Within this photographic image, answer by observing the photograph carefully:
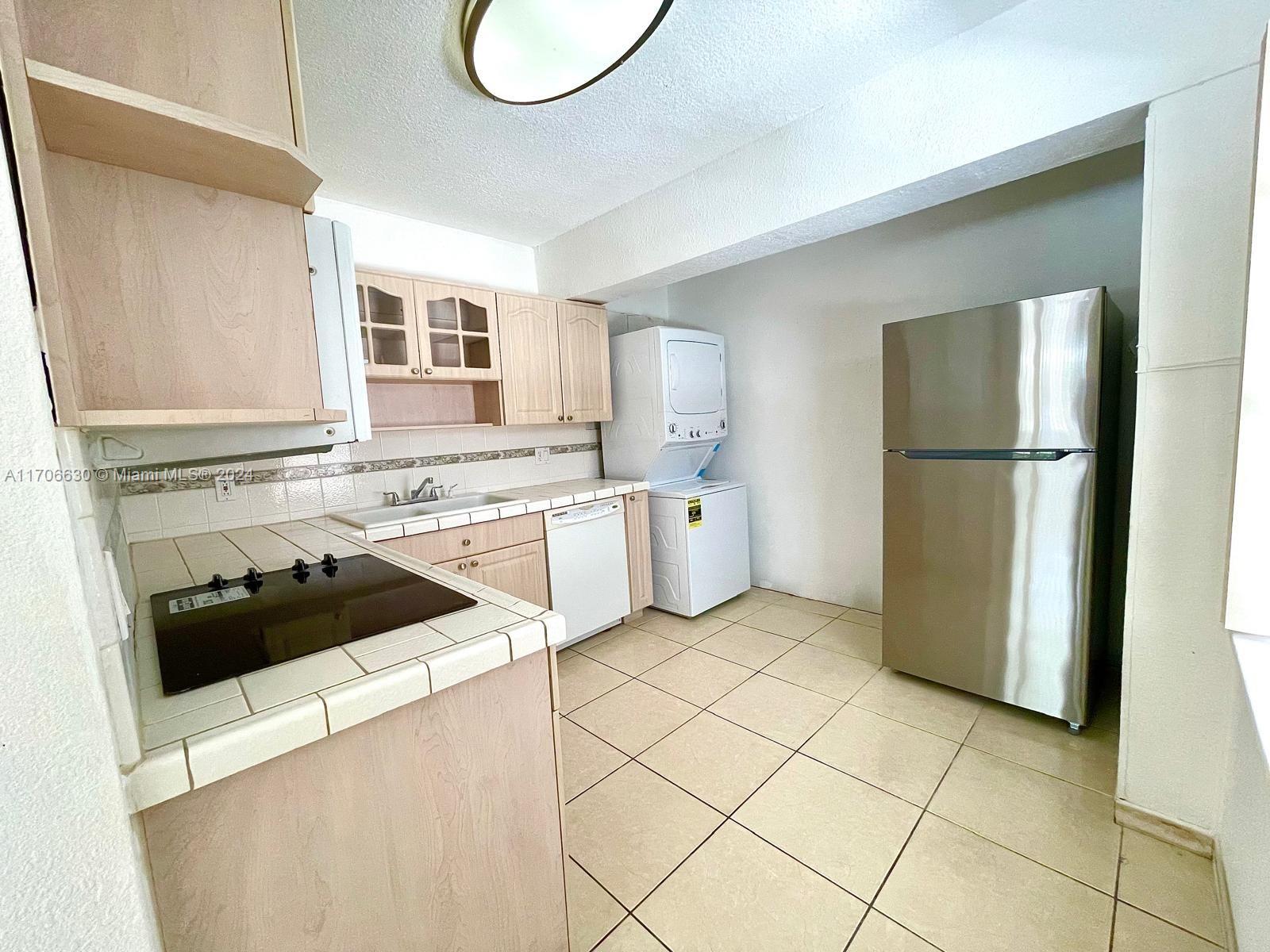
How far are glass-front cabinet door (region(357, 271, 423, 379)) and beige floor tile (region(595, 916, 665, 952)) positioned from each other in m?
2.11

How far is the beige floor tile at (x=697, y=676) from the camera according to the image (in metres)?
2.24

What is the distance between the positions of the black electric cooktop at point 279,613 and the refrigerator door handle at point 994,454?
180 centimetres

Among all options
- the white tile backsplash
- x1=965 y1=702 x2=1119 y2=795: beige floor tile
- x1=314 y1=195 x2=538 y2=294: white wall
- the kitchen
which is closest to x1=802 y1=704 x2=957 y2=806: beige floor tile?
the kitchen

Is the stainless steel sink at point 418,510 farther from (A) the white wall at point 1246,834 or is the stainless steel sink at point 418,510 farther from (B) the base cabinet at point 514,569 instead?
(A) the white wall at point 1246,834

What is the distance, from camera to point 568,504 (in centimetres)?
259

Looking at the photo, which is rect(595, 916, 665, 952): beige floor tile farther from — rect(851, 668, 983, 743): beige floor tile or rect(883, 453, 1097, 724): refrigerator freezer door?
rect(883, 453, 1097, 724): refrigerator freezer door

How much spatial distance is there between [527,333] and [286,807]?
2.36 m

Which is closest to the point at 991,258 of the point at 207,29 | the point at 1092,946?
the point at 1092,946

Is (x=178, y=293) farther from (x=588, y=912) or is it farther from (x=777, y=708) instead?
(x=777, y=708)

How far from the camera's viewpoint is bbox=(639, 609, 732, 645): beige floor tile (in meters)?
2.82

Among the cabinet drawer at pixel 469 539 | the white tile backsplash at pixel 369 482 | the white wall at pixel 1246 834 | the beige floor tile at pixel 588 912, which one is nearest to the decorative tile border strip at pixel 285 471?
the white tile backsplash at pixel 369 482

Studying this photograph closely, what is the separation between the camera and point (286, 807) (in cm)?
70

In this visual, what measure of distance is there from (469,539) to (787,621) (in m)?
1.83

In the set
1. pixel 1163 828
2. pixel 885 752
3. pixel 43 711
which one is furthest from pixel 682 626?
pixel 43 711
